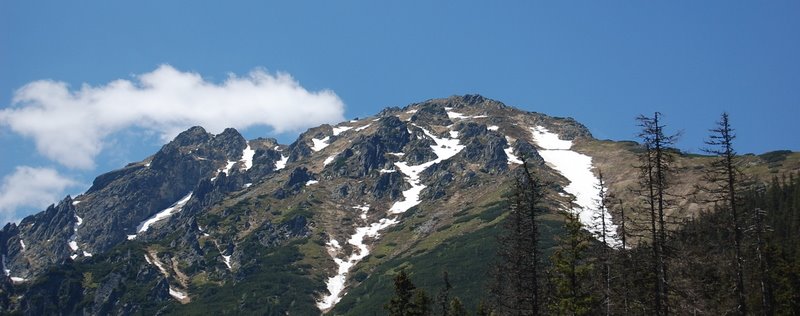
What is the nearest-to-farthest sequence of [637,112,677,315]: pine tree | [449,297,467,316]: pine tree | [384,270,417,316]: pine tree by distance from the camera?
[637,112,677,315]: pine tree → [384,270,417,316]: pine tree → [449,297,467,316]: pine tree

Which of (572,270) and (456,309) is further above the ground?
(572,270)

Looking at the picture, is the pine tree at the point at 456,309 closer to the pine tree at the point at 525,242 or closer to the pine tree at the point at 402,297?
the pine tree at the point at 402,297

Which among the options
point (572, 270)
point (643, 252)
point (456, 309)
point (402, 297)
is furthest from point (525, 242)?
point (456, 309)

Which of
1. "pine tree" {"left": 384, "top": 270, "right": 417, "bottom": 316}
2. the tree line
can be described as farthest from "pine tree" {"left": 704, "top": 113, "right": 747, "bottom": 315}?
"pine tree" {"left": 384, "top": 270, "right": 417, "bottom": 316}

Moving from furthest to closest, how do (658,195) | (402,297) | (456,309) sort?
(456,309)
(402,297)
(658,195)

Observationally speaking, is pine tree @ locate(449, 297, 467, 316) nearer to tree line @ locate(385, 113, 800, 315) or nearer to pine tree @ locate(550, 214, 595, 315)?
tree line @ locate(385, 113, 800, 315)

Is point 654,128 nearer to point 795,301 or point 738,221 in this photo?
point 738,221

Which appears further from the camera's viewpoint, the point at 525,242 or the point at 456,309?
the point at 456,309

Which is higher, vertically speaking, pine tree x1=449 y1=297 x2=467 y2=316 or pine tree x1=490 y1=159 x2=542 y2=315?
pine tree x1=490 y1=159 x2=542 y2=315

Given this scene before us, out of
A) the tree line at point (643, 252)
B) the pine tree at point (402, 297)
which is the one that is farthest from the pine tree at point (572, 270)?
the pine tree at point (402, 297)

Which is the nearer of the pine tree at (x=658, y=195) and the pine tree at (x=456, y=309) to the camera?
the pine tree at (x=658, y=195)

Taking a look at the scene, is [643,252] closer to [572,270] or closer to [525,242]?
[572,270]

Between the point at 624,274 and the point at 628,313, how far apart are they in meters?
3.30

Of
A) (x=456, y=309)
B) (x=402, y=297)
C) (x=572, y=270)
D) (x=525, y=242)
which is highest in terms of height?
(x=525, y=242)
